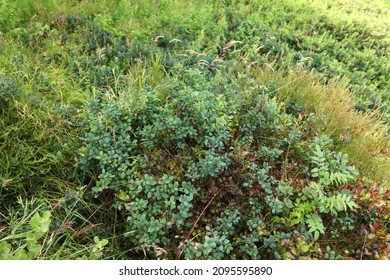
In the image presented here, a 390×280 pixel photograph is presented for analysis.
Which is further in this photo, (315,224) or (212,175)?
(212,175)

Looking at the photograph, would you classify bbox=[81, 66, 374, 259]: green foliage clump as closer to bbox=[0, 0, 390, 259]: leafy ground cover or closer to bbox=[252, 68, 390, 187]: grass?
bbox=[0, 0, 390, 259]: leafy ground cover

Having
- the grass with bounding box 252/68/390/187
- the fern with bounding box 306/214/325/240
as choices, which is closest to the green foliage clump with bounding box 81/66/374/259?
the fern with bounding box 306/214/325/240

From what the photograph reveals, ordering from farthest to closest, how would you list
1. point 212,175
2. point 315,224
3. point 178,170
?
point 178,170, point 212,175, point 315,224

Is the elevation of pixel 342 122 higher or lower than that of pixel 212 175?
lower

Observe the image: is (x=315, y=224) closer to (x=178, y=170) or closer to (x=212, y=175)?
(x=212, y=175)

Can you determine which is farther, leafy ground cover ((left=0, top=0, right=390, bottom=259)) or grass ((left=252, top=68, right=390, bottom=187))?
grass ((left=252, top=68, right=390, bottom=187))

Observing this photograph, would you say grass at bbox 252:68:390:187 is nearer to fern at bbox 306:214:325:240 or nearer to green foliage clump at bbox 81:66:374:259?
green foliage clump at bbox 81:66:374:259

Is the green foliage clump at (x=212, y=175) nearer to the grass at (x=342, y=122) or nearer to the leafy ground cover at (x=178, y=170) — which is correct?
the leafy ground cover at (x=178, y=170)

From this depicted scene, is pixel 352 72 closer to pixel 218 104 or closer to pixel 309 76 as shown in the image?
pixel 309 76

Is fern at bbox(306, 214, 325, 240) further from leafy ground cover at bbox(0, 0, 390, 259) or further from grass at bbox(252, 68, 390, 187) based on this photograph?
grass at bbox(252, 68, 390, 187)

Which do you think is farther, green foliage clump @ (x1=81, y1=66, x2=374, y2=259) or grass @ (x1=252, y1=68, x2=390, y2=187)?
grass @ (x1=252, y1=68, x2=390, y2=187)

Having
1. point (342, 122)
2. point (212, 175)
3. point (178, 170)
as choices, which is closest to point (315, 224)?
point (212, 175)

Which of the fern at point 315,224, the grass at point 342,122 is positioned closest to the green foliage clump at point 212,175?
the fern at point 315,224
